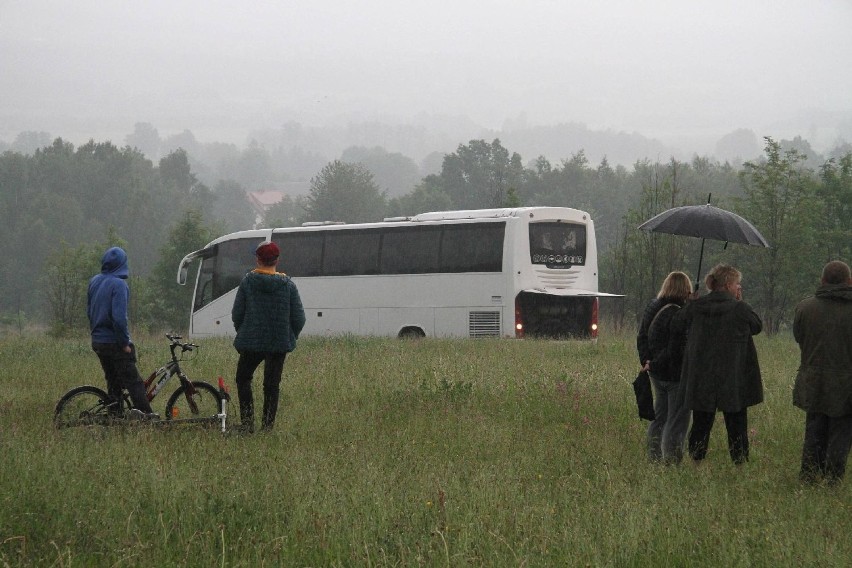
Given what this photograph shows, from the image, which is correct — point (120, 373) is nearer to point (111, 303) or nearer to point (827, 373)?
point (111, 303)

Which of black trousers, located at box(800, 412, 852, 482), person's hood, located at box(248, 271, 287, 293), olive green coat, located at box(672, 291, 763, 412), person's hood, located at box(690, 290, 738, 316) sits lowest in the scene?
black trousers, located at box(800, 412, 852, 482)

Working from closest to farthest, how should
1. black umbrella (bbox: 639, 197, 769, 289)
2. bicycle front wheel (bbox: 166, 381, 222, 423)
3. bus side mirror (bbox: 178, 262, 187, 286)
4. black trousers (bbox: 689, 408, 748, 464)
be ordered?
black trousers (bbox: 689, 408, 748, 464) < black umbrella (bbox: 639, 197, 769, 289) < bicycle front wheel (bbox: 166, 381, 222, 423) < bus side mirror (bbox: 178, 262, 187, 286)

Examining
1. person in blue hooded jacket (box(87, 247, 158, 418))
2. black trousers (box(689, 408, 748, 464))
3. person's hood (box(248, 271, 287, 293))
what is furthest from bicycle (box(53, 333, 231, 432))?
black trousers (box(689, 408, 748, 464))

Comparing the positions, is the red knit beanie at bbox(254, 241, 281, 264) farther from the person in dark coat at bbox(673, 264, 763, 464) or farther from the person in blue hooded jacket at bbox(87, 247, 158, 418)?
the person in dark coat at bbox(673, 264, 763, 464)

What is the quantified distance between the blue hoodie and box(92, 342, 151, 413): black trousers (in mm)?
88

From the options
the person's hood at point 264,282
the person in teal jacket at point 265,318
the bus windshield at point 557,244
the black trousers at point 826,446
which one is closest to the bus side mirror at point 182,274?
the bus windshield at point 557,244

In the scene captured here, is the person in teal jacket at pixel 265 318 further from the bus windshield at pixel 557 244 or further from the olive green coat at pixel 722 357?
the bus windshield at pixel 557 244

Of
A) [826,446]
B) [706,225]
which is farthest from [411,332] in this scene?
[826,446]

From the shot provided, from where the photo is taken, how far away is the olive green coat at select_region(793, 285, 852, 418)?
8.57m

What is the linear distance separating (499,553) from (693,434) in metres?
3.73

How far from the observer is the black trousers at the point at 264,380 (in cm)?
1061

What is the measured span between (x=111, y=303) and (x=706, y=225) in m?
5.36

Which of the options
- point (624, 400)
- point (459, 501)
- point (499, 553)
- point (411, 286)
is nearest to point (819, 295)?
point (459, 501)

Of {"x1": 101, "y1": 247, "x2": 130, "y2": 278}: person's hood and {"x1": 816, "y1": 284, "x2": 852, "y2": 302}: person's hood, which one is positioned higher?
{"x1": 101, "y1": 247, "x2": 130, "y2": 278}: person's hood
